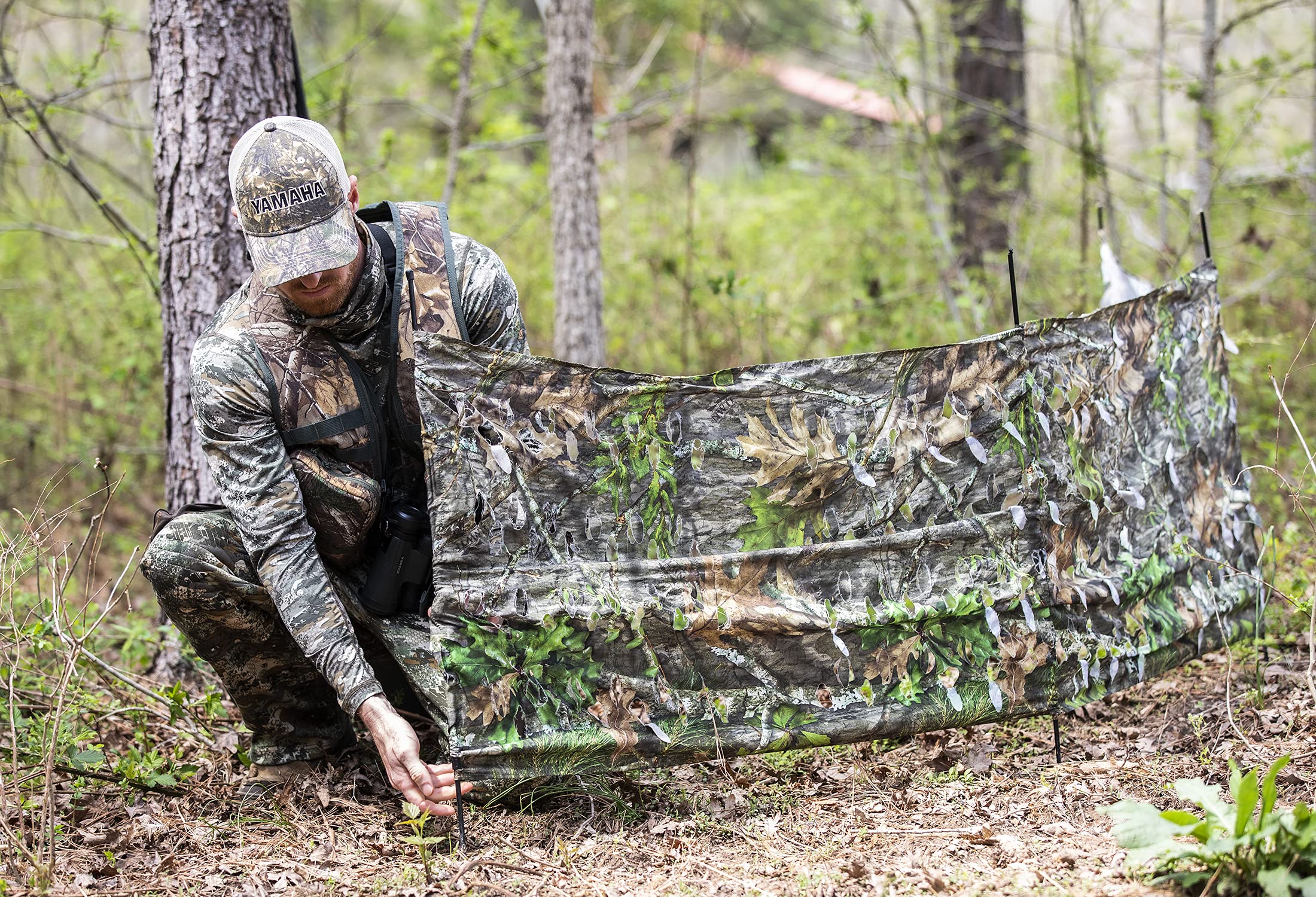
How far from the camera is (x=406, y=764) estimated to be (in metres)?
2.72

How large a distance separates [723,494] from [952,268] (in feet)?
16.7

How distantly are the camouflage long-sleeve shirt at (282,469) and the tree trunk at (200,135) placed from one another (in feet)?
2.99

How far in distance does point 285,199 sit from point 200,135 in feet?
4.58

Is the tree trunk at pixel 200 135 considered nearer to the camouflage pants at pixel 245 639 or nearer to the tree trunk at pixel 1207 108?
the camouflage pants at pixel 245 639

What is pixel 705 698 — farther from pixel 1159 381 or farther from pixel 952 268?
pixel 952 268

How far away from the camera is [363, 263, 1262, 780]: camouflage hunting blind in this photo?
2.85 metres

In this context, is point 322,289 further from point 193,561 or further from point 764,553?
point 764,553

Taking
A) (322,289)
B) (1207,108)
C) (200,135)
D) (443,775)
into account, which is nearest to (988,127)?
(1207,108)

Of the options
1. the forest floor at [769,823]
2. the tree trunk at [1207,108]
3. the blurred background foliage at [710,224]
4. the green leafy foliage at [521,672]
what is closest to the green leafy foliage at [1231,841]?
the forest floor at [769,823]

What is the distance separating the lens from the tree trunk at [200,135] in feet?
13.1

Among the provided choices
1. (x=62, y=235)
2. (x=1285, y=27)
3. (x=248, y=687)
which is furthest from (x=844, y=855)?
(x=1285, y=27)

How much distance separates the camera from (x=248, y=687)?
337 centimetres

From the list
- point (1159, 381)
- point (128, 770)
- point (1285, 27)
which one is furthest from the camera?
point (1285, 27)

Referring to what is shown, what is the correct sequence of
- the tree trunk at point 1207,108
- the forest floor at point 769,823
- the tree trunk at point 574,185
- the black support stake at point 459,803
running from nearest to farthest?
the forest floor at point 769,823 < the black support stake at point 459,803 < the tree trunk at point 574,185 < the tree trunk at point 1207,108
